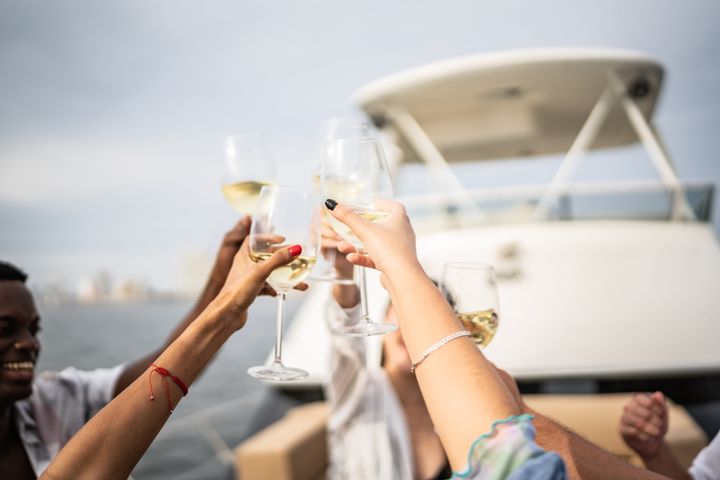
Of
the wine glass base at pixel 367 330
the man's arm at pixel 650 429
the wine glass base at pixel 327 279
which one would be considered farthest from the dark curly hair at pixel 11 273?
the man's arm at pixel 650 429

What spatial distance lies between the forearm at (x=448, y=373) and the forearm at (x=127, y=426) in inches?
14.7

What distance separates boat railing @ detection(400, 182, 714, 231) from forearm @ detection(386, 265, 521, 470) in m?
4.70

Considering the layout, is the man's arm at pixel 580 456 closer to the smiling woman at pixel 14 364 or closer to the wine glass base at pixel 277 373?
the wine glass base at pixel 277 373

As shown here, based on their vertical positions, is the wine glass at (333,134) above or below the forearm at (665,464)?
above

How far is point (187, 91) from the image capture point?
5847 centimetres

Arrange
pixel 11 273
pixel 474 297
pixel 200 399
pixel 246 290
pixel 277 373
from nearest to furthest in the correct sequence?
pixel 246 290 < pixel 277 373 < pixel 474 297 < pixel 11 273 < pixel 200 399

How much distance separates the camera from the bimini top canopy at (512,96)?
5594mm

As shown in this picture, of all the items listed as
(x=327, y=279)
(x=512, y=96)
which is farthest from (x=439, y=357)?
(x=512, y=96)

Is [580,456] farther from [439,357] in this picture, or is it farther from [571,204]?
[571,204]

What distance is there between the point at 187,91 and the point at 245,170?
62252mm

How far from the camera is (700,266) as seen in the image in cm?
486

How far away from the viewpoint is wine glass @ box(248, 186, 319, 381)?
101 cm

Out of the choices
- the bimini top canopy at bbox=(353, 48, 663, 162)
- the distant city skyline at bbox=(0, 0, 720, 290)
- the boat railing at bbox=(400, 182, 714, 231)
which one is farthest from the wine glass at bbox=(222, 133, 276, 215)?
the bimini top canopy at bbox=(353, 48, 663, 162)

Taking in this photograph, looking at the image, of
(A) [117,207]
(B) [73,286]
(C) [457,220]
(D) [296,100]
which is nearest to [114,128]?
(A) [117,207]
